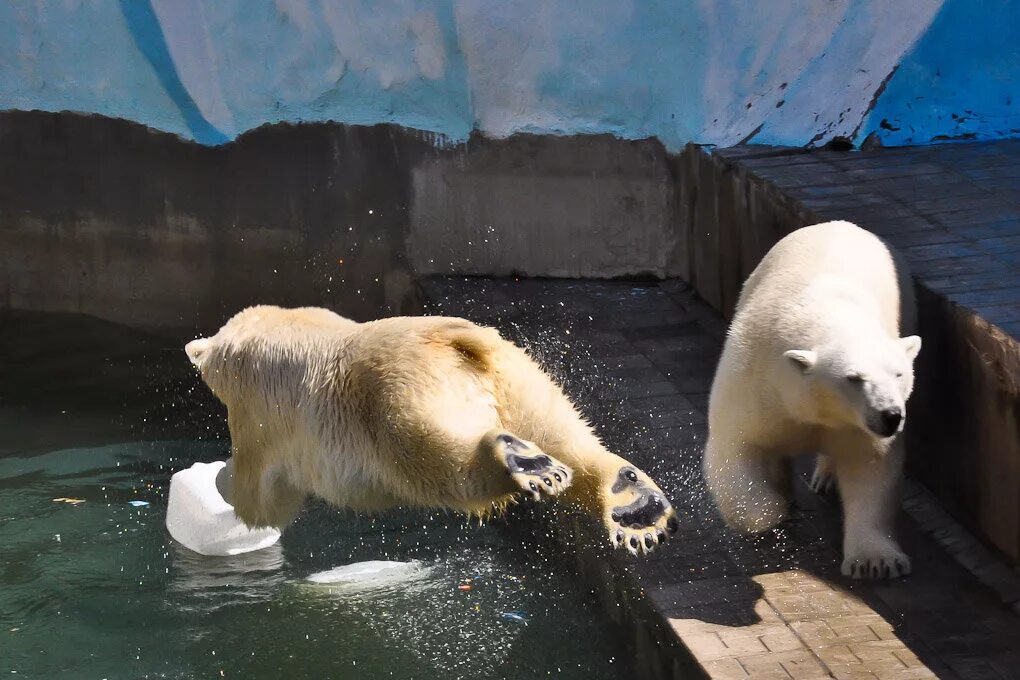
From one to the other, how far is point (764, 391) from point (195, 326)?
433cm

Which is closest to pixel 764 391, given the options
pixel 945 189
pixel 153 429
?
pixel 945 189

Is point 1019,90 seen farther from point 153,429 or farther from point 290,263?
point 153,429

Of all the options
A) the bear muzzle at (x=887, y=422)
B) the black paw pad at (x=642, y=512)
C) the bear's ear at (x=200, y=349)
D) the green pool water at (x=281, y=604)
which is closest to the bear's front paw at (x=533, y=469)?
the black paw pad at (x=642, y=512)

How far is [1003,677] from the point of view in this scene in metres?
3.83

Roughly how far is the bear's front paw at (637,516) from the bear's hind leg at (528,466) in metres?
0.20

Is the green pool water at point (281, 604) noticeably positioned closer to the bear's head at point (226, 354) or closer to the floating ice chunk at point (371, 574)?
the floating ice chunk at point (371, 574)

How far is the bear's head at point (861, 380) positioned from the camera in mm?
4113

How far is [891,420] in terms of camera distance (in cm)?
409

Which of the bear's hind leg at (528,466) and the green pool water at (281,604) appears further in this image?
the green pool water at (281,604)

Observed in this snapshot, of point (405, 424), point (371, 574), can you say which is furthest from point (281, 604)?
point (405, 424)

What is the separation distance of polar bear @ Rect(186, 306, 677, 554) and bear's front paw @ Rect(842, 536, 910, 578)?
3.94 feet

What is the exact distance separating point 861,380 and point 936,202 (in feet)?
7.52

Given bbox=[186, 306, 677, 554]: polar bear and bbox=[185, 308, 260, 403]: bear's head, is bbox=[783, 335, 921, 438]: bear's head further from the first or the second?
bbox=[185, 308, 260, 403]: bear's head

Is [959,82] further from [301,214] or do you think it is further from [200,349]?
[200,349]
